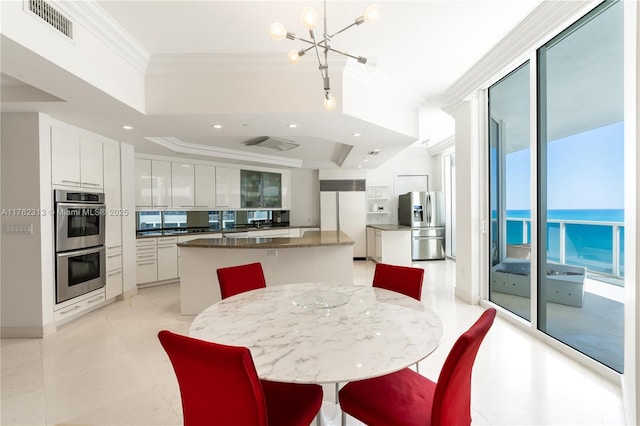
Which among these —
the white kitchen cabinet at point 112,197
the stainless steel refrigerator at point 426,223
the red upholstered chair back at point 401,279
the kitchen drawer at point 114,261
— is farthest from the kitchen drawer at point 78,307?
the stainless steel refrigerator at point 426,223

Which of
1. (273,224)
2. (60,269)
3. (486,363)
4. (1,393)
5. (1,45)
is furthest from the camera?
(273,224)

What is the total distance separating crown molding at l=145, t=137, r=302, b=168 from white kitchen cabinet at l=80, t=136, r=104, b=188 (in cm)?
63

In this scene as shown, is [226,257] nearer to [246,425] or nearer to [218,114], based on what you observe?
[218,114]

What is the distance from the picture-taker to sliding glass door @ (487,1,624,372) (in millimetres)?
2461

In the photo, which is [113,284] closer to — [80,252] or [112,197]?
[80,252]

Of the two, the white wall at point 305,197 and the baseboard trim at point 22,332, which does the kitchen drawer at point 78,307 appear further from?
the white wall at point 305,197

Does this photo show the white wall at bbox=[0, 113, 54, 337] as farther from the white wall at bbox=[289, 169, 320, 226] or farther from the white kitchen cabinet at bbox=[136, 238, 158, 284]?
the white wall at bbox=[289, 169, 320, 226]

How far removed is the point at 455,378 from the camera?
1.03 metres

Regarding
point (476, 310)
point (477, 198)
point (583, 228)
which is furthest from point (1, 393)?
point (583, 228)

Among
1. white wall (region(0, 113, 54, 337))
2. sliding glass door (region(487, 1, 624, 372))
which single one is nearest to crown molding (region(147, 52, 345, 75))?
white wall (region(0, 113, 54, 337))

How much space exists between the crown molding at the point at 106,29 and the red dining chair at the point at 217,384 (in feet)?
8.17

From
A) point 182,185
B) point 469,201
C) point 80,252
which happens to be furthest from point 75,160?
point 469,201

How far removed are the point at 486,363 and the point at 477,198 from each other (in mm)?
2116

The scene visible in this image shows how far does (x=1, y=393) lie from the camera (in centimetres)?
207
